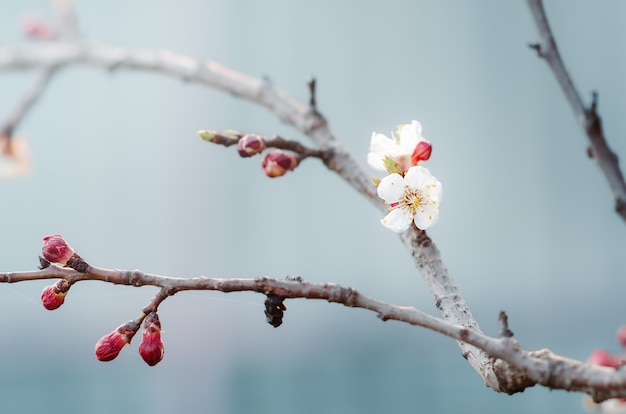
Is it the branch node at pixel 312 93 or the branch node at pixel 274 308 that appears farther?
the branch node at pixel 312 93

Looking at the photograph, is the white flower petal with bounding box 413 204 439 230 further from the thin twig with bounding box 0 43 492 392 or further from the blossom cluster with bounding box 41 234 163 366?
the blossom cluster with bounding box 41 234 163 366

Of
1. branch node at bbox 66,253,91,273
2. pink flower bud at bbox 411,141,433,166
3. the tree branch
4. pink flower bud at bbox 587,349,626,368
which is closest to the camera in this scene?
the tree branch

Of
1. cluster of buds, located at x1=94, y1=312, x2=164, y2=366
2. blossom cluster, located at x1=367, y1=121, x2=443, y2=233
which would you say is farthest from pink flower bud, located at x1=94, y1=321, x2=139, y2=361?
blossom cluster, located at x1=367, y1=121, x2=443, y2=233

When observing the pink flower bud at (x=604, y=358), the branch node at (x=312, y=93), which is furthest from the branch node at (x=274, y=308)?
the pink flower bud at (x=604, y=358)

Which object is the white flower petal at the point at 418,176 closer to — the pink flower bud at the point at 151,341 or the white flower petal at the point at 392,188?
the white flower petal at the point at 392,188

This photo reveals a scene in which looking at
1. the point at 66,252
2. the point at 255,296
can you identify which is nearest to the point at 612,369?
the point at 66,252

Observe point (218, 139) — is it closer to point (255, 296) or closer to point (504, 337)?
point (504, 337)

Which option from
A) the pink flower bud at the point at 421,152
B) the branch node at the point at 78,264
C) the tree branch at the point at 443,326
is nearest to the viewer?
the tree branch at the point at 443,326

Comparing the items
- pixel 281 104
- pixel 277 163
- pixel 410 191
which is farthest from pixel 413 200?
pixel 281 104
